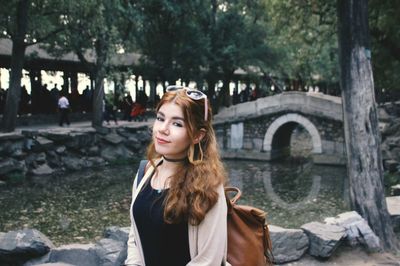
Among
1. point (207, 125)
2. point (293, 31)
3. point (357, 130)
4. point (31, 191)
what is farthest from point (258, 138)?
point (207, 125)

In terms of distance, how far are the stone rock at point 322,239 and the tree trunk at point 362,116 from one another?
1087 millimetres

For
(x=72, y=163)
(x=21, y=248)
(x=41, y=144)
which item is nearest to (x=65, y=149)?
(x=72, y=163)

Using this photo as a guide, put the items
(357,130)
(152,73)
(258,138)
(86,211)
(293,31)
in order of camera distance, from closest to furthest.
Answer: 1. (357,130)
2. (86,211)
3. (293,31)
4. (258,138)
5. (152,73)

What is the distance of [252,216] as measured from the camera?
7.05ft

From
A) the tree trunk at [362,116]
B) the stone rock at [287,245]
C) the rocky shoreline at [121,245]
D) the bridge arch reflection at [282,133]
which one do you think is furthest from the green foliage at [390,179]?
the stone rock at [287,245]

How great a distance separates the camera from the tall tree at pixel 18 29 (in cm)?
1460

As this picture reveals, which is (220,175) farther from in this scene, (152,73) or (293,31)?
(152,73)

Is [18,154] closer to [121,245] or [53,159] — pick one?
[53,159]

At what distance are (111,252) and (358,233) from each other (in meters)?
3.31

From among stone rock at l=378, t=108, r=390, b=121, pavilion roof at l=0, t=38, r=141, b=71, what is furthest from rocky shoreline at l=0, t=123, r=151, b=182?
stone rock at l=378, t=108, r=390, b=121

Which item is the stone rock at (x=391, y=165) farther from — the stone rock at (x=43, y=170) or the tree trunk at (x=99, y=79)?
the stone rock at (x=43, y=170)

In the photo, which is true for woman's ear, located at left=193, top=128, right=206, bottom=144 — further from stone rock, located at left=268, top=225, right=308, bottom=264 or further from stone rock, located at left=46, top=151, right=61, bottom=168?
stone rock, located at left=46, top=151, right=61, bottom=168

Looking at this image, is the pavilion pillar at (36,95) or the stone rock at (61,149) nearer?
the stone rock at (61,149)

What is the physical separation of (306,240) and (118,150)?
13313 millimetres
